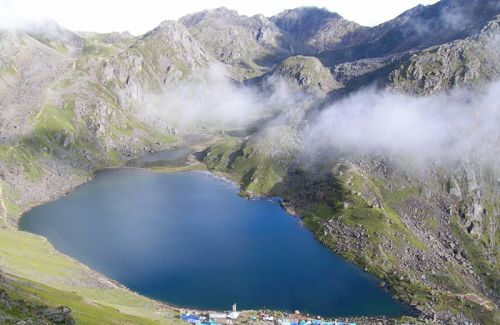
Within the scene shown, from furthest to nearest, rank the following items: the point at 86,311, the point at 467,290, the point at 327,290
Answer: the point at 467,290 < the point at 327,290 < the point at 86,311

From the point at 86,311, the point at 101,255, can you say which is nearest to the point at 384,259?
the point at 101,255

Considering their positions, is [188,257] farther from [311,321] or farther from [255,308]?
[311,321]

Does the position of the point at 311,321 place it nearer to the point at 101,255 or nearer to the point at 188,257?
the point at 188,257

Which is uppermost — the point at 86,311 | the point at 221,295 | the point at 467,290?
the point at 467,290

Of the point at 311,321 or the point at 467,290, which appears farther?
the point at 467,290

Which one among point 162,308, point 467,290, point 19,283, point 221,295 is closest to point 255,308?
point 221,295

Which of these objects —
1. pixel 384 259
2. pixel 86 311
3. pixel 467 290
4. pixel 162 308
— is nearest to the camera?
pixel 86 311

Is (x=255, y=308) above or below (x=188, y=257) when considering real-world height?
below

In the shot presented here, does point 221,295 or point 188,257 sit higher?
point 188,257

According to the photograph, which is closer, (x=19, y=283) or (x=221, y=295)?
(x=19, y=283)
